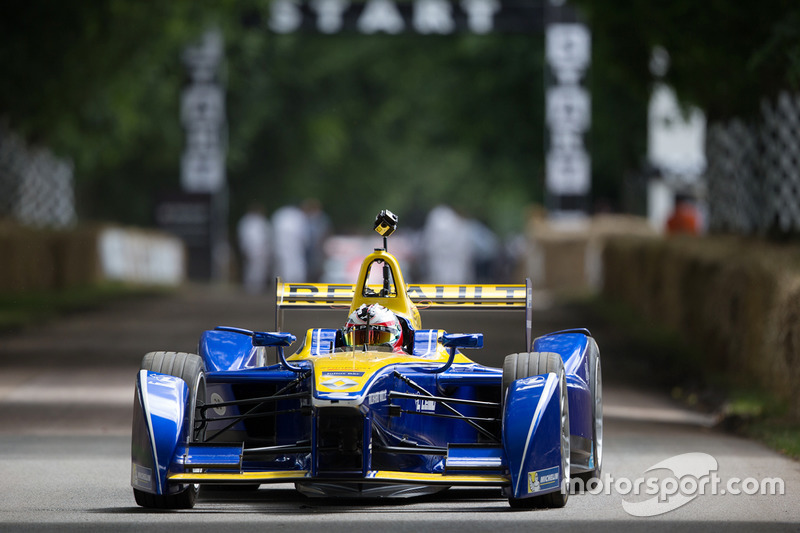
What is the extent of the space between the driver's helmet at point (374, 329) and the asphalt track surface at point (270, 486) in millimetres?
991

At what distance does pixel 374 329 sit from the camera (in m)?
10.3

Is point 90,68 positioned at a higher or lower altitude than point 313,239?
higher

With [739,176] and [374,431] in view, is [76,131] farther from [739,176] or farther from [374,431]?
[374,431]

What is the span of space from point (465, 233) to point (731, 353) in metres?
22.2

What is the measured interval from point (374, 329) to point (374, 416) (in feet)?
3.84

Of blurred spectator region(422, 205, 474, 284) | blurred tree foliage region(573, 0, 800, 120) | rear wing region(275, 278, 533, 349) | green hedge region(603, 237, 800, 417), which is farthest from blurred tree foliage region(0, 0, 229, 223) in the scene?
rear wing region(275, 278, 533, 349)

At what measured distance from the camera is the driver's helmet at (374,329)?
33.7ft

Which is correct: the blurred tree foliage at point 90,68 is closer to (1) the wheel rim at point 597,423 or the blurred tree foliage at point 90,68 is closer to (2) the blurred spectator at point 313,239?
(2) the blurred spectator at point 313,239

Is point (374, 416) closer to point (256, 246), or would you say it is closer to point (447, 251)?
point (447, 251)

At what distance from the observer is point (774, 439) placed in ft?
42.5

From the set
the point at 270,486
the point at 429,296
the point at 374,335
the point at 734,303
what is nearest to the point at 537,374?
the point at 374,335

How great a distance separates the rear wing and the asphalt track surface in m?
1.34

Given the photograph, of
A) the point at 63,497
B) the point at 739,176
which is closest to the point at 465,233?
the point at 739,176

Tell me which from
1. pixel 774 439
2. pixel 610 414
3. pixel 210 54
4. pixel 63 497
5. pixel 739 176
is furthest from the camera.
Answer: pixel 210 54
